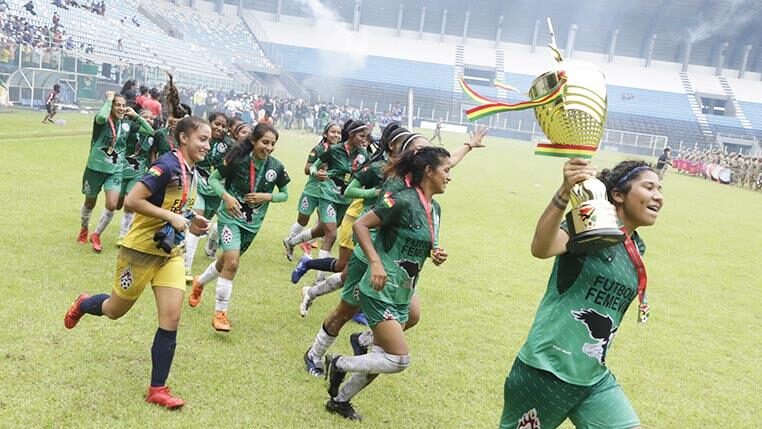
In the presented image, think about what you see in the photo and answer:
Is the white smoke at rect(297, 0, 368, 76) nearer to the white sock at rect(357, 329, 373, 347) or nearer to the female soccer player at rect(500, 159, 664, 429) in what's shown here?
the white sock at rect(357, 329, 373, 347)

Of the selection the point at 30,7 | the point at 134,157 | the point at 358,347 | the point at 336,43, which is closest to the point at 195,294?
the point at 358,347

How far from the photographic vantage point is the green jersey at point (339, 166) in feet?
26.7

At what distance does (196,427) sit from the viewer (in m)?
4.19

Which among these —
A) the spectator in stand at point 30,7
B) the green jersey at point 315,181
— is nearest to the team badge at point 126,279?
the green jersey at point 315,181

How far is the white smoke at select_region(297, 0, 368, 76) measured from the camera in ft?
198

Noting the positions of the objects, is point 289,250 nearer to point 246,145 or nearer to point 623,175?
point 246,145

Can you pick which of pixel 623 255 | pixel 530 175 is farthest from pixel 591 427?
pixel 530 175

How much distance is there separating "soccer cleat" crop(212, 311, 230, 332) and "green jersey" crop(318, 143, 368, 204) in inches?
104

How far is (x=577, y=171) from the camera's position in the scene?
101 inches

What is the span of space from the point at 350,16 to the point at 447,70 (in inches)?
438

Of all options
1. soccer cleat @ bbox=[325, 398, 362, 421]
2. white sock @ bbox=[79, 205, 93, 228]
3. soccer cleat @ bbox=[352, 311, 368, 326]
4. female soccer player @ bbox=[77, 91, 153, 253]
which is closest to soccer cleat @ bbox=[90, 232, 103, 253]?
female soccer player @ bbox=[77, 91, 153, 253]

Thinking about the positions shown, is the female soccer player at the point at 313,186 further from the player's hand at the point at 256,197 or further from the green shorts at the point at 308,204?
the player's hand at the point at 256,197

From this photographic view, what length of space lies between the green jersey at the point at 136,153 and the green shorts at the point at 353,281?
4.38m

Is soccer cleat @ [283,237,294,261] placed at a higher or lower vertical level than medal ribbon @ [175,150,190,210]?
lower
